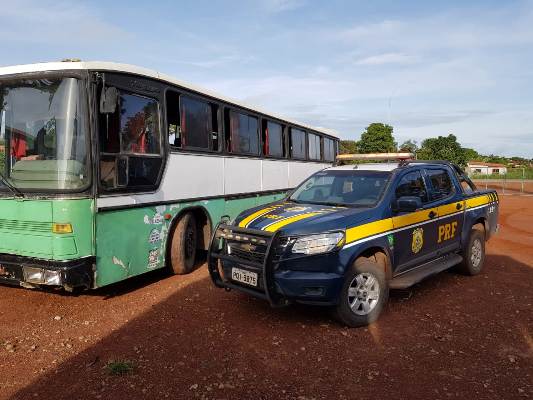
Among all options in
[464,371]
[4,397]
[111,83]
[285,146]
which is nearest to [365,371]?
[464,371]

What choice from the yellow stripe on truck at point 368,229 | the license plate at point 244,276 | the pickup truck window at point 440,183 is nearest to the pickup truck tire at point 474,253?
the pickup truck window at point 440,183

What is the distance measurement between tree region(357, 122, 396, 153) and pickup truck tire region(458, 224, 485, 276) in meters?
57.5

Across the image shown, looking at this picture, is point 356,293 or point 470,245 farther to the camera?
point 470,245

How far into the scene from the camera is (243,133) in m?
9.00

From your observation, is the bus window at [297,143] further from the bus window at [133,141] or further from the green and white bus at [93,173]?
the bus window at [133,141]

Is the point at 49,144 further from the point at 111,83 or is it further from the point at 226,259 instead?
the point at 226,259

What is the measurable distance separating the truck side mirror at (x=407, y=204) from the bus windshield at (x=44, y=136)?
12.2 feet

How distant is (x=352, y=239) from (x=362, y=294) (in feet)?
2.21

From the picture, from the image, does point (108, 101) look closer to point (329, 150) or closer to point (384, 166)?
point (384, 166)

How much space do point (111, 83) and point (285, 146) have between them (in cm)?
624

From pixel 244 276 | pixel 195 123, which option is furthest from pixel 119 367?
pixel 195 123

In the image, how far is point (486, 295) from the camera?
19.6ft

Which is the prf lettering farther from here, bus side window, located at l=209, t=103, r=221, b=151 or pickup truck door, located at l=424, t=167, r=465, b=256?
bus side window, located at l=209, t=103, r=221, b=151

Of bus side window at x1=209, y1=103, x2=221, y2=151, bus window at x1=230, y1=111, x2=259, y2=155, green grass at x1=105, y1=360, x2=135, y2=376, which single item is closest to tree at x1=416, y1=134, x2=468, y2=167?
bus window at x1=230, y1=111, x2=259, y2=155
